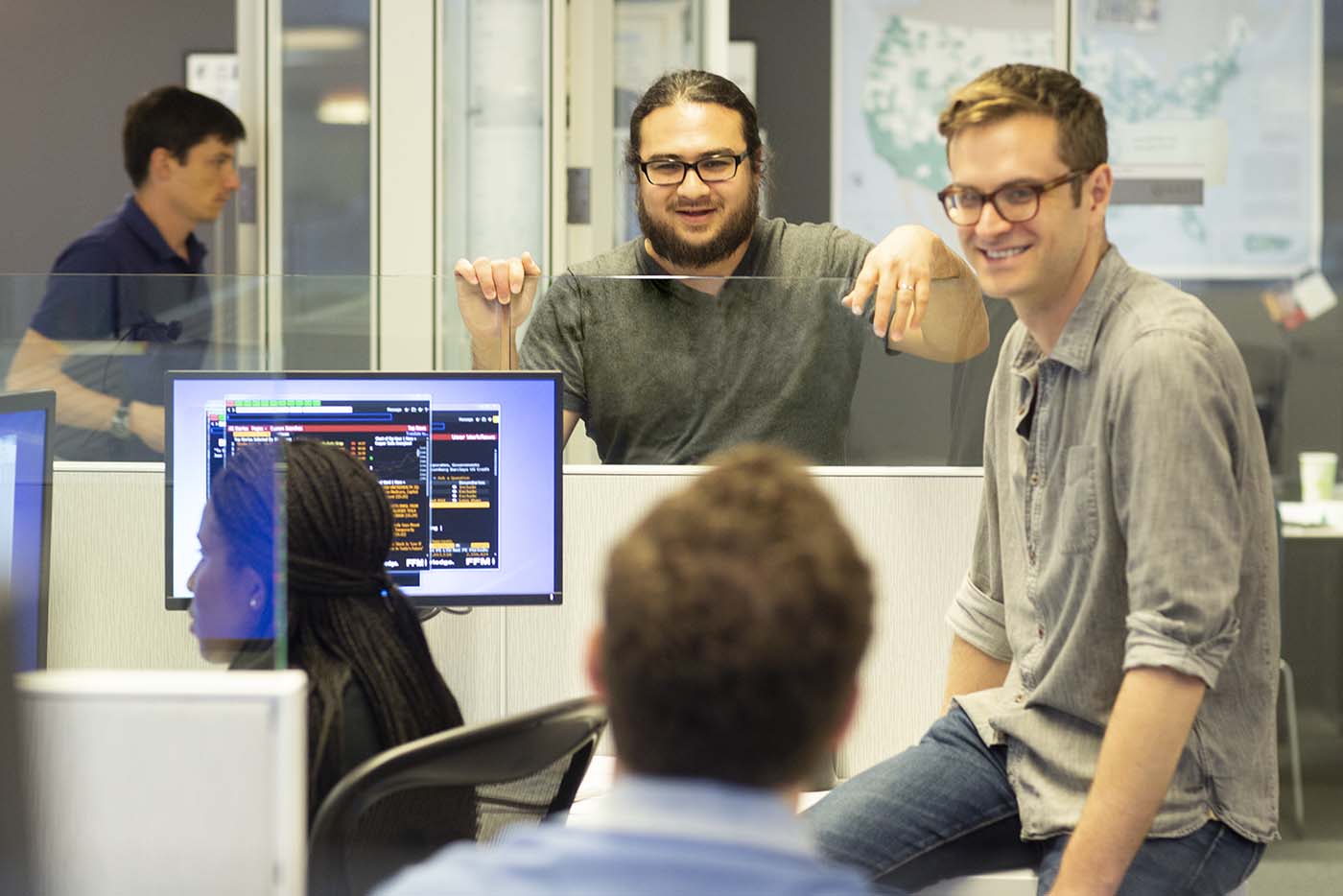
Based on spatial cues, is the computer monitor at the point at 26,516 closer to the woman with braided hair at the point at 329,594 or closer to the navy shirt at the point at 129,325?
the woman with braided hair at the point at 329,594

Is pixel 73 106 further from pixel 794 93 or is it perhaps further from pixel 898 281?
pixel 898 281

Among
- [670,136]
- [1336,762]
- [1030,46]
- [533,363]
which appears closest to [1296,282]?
[1030,46]

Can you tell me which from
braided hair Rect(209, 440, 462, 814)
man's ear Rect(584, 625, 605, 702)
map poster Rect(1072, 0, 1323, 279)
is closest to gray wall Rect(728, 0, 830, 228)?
map poster Rect(1072, 0, 1323, 279)

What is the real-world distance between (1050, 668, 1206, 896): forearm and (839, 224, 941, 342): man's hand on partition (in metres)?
0.69

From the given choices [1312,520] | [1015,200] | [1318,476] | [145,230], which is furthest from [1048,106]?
[145,230]

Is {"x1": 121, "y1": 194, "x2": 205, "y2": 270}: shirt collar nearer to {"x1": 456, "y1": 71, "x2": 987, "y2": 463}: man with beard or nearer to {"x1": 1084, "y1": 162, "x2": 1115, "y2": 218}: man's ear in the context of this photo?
{"x1": 456, "y1": 71, "x2": 987, "y2": 463}: man with beard

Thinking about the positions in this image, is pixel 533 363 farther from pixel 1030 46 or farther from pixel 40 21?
pixel 40 21

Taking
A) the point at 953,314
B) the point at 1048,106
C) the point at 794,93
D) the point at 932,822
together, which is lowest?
the point at 932,822

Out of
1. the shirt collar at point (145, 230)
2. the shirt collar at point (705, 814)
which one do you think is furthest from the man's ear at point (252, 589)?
the shirt collar at point (145, 230)

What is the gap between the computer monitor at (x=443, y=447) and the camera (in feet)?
6.63

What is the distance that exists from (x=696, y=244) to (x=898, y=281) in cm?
40

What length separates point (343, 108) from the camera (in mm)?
4047

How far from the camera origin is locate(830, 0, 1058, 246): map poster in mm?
4402

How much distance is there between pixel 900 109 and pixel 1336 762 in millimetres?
2130
